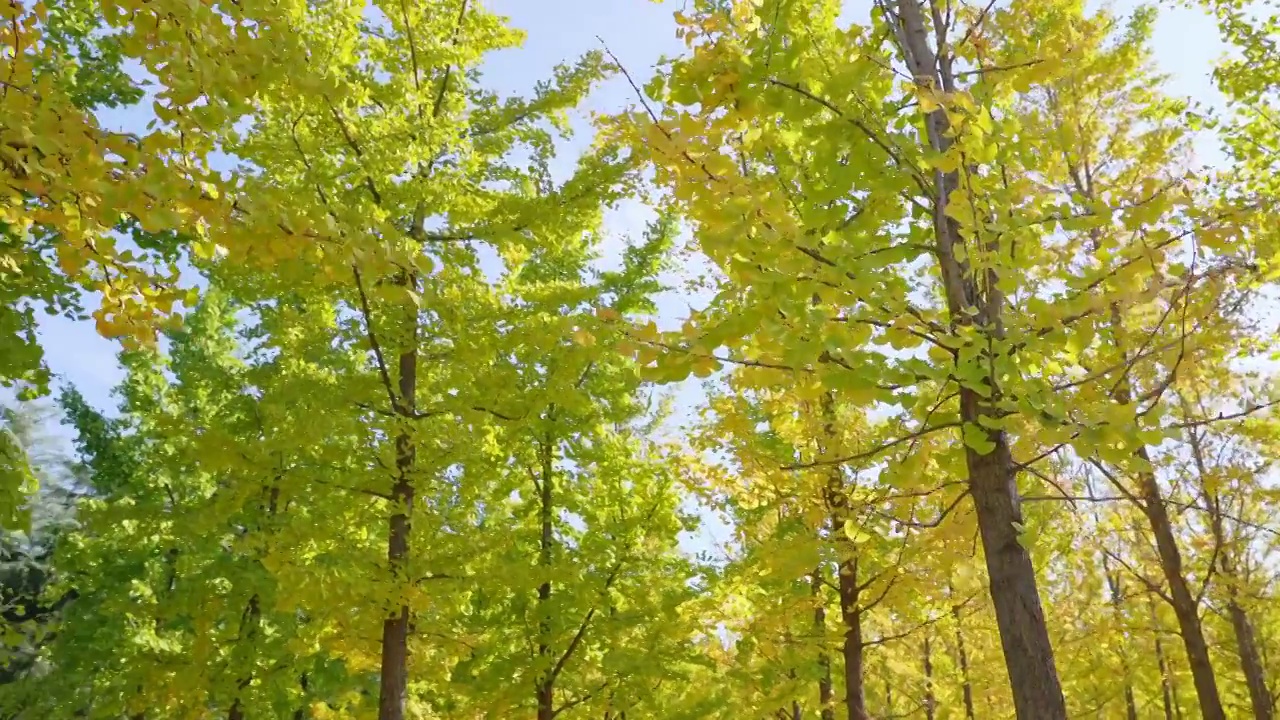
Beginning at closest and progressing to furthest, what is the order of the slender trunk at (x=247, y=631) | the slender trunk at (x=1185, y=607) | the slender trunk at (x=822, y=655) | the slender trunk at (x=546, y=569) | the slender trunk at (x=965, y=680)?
1. the slender trunk at (x=1185, y=607)
2. the slender trunk at (x=822, y=655)
3. the slender trunk at (x=546, y=569)
4. the slender trunk at (x=247, y=631)
5. the slender trunk at (x=965, y=680)

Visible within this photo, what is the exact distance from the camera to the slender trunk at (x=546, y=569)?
7.29 metres

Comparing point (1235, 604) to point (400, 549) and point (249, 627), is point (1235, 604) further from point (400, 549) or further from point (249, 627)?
point (249, 627)

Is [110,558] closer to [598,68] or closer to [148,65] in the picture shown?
[598,68]

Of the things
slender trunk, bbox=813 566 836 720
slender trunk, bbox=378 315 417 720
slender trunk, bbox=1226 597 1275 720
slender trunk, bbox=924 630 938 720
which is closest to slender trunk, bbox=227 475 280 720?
slender trunk, bbox=378 315 417 720

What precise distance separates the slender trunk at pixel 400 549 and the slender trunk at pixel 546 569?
45.2 inches

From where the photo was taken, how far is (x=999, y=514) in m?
2.58

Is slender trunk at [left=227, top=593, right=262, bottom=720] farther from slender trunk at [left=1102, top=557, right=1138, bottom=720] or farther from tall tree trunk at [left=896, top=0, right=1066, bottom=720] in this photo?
slender trunk at [left=1102, top=557, right=1138, bottom=720]

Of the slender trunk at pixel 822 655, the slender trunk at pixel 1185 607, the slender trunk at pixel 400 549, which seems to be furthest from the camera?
the slender trunk at pixel 822 655

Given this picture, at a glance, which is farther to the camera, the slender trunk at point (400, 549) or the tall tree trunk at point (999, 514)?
the slender trunk at point (400, 549)

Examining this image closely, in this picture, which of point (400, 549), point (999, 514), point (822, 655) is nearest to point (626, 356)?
point (999, 514)

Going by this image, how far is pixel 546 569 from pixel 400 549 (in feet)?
3.88

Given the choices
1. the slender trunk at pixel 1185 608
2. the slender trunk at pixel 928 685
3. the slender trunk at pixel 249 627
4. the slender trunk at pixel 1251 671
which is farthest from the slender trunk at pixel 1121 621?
the slender trunk at pixel 249 627

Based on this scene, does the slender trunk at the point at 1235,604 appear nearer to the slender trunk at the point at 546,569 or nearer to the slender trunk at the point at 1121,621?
the slender trunk at the point at 1121,621

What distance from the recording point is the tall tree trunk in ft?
7.94
